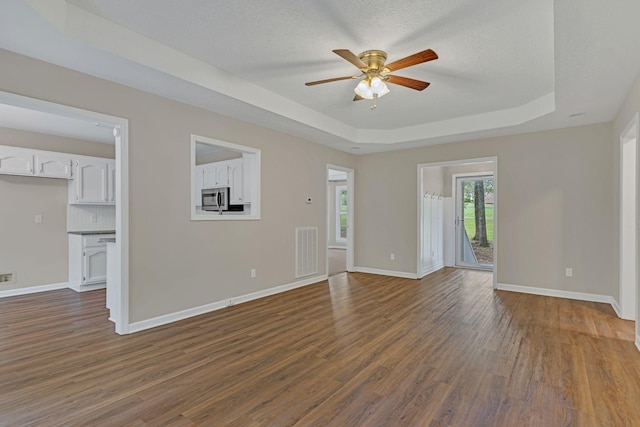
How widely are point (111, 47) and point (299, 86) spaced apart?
191 cm

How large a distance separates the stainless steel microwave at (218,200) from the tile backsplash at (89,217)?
1789 mm

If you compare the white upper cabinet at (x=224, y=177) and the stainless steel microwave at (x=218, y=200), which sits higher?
the white upper cabinet at (x=224, y=177)

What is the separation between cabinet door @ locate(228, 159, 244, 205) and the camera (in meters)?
5.53

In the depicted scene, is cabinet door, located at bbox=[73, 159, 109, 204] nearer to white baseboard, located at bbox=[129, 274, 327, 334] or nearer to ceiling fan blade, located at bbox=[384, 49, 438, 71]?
white baseboard, located at bbox=[129, 274, 327, 334]

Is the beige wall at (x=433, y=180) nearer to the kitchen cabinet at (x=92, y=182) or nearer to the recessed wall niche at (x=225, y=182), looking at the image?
the recessed wall niche at (x=225, y=182)

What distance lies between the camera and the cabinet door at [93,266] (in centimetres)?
514

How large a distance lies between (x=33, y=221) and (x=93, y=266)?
115cm

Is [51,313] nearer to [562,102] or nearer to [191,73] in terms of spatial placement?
[191,73]

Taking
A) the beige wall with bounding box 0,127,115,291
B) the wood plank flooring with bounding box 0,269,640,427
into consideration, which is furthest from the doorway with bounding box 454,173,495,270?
the beige wall with bounding box 0,127,115,291

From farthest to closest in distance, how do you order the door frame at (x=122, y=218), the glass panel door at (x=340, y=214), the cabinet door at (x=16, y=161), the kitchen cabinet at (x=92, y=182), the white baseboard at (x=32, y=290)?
1. the glass panel door at (x=340, y=214)
2. the kitchen cabinet at (x=92, y=182)
3. the white baseboard at (x=32, y=290)
4. the cabinet door at (x=16, y=161)
5. the door frame at (x=122, y=218)

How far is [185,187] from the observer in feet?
12.5

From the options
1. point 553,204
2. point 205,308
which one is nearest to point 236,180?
point 205,308

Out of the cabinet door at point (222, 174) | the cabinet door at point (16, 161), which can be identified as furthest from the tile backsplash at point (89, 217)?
the cabinet door at point (222, 174)

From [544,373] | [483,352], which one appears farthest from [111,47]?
[544,373]
